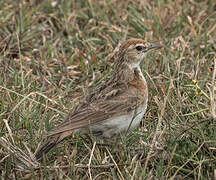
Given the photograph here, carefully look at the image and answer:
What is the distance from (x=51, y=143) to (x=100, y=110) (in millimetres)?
667

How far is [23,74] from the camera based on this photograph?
24.5ft

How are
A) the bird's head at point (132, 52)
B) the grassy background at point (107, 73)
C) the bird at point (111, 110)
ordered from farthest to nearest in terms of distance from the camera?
1. the bird's head at point (132, 52)
2. the bird at point (111, 110)
3. the grassy background at point (107, 73)

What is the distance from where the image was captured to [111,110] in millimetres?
6129

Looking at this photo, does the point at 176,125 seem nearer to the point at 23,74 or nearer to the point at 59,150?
the point at 59,150

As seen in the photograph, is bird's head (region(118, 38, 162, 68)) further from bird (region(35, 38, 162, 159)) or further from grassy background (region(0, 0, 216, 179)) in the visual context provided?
grassy background (region(0, 0, 216, 179))

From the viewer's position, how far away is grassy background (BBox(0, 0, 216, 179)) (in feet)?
18.3

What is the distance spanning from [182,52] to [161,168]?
2454mm

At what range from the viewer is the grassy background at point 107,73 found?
18.3ft

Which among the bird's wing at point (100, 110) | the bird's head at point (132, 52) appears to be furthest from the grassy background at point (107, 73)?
the bird's head at point (132, 52)

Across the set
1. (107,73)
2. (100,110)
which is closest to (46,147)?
(100,110)

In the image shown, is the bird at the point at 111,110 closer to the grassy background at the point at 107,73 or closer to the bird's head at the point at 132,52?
the bird's head at the point at 132,52

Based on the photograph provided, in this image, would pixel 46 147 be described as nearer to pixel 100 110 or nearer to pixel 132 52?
pixel 100 110

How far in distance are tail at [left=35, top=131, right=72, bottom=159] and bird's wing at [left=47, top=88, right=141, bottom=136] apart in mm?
79

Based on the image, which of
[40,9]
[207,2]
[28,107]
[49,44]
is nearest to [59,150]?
[28,107]
